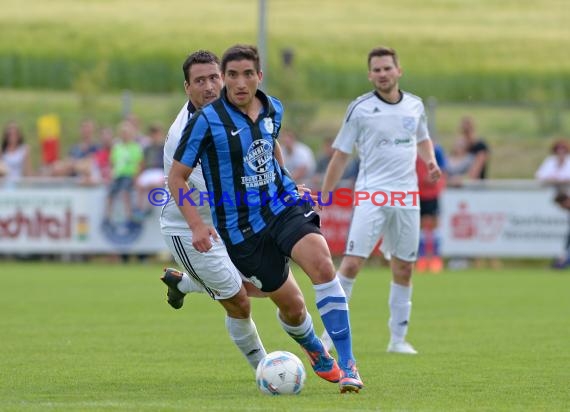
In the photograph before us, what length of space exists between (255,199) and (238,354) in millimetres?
2659

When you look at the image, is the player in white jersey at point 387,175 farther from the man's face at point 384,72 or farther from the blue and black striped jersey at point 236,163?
the blue and black striped jersey at point 236,163

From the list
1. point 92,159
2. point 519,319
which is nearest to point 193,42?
point 92,159

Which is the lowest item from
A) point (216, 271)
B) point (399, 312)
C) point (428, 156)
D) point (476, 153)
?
point (476, 153)

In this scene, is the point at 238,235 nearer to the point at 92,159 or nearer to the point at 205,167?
the point at 205,167


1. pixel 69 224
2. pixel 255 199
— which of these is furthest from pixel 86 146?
pixel 255 199

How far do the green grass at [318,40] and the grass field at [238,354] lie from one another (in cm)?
2845

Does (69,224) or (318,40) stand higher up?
(318,40)

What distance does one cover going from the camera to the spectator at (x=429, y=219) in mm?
20734

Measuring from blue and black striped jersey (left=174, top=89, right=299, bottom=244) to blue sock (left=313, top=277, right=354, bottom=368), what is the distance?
0.56 m

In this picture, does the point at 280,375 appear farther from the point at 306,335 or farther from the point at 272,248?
the point at 272,248

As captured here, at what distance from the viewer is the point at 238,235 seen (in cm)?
818

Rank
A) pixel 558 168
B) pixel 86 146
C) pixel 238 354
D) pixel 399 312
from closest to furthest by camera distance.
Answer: pixel 238 354
pixel 399 312
pixel 558 168
pixel 86 146

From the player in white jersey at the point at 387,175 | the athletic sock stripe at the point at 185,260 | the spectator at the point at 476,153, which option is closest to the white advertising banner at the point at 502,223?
the spectator at the point at 476,153

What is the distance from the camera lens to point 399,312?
1107 cm
